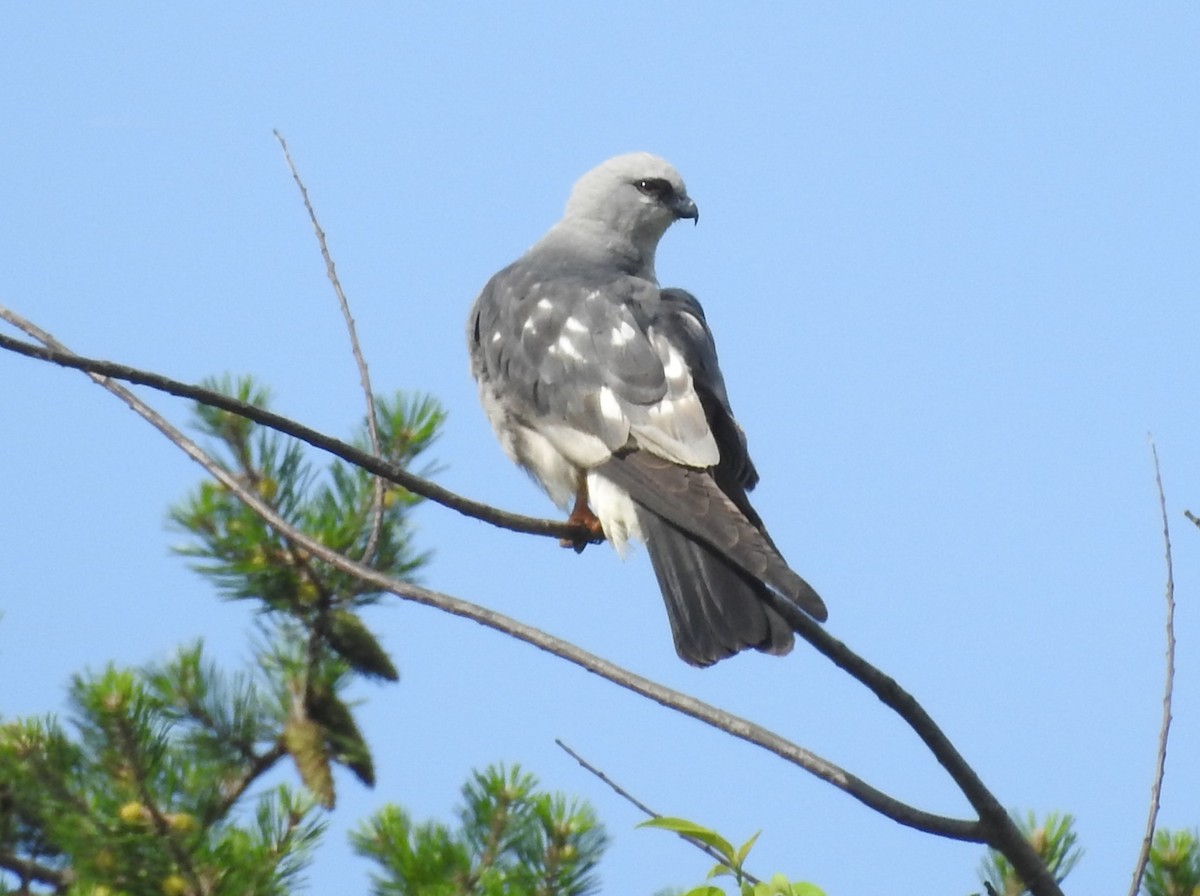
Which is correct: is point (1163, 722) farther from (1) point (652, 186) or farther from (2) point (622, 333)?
(1) point (652, 186)

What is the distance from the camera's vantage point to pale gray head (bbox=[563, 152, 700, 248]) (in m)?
5.55

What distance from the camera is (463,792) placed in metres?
3.83

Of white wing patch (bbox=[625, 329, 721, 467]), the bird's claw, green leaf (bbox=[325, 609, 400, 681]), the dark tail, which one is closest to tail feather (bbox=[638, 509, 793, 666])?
the dark tail

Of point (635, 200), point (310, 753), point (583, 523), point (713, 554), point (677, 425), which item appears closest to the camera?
point (713, 554)

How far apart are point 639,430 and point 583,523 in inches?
18.3

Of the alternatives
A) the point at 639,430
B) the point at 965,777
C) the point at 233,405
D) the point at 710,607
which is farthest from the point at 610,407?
the point at 965,777

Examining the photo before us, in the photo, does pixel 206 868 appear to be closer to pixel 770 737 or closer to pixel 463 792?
pixel 463 792

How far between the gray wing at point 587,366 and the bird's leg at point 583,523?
0.64ft

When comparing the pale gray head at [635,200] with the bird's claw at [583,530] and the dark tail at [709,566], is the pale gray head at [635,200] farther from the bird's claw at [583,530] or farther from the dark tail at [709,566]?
the dark tail at [709,566]

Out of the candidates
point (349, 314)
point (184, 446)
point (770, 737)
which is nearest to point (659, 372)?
point (349, 314)

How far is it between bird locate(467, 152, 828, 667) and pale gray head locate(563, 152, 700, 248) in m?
0.34

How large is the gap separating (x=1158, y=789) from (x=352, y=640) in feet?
7.16

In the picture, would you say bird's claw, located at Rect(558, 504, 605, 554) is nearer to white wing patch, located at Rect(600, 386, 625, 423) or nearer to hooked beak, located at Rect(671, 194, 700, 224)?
white wing patch, located at Rect(600, 386, 625, 423)

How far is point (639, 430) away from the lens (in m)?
3.72
